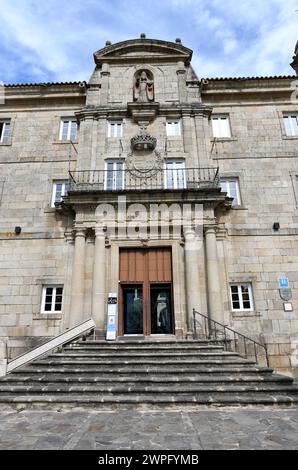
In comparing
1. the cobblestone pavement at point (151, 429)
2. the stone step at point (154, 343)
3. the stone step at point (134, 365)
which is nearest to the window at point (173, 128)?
the stone step at point (154, 343)

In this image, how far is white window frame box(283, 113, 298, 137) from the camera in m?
13.5

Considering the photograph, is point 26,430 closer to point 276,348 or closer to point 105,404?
point 105,404

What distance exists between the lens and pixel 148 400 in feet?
19.5

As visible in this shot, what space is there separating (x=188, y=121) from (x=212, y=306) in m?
7.93

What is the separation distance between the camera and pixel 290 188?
487 inches

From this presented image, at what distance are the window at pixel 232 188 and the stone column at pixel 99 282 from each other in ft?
17.5

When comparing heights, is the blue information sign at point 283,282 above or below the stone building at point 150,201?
below

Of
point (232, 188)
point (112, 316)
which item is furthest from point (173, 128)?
point (112, 316)

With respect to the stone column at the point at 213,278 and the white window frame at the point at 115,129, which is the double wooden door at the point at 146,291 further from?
the white window frame at the point at 115,129

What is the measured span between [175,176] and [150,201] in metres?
1.81

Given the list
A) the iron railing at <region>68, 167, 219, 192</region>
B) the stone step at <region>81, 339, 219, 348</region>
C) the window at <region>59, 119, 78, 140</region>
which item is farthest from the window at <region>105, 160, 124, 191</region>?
the stone step at <region>81, 339, 219, 348</region>

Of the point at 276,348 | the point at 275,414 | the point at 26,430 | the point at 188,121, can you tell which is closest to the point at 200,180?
the point at 188,121

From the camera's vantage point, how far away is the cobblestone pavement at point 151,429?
3.92 m

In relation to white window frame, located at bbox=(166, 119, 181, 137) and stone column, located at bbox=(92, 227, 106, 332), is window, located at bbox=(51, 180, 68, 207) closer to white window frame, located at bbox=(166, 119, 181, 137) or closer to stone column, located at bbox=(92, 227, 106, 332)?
stone column, located at bbox=(92, 227, 106, 332)
